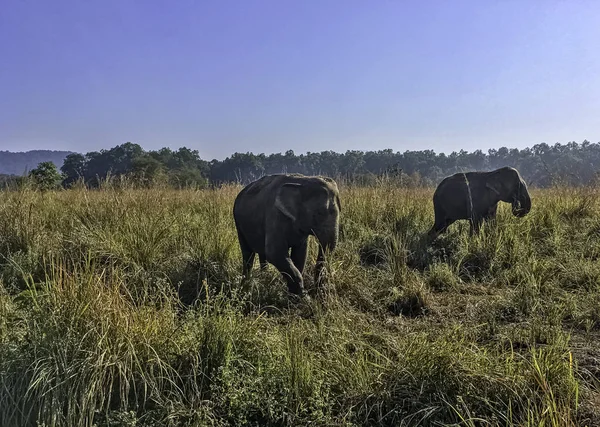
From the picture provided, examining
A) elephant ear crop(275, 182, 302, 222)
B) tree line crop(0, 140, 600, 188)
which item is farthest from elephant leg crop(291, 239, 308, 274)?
tree line crop(0, 140, 600, 188)

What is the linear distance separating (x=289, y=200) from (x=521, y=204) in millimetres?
4830

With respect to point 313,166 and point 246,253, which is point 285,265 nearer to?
point 246,253

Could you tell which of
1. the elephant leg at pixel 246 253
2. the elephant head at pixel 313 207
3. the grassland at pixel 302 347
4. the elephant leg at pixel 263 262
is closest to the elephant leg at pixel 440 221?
the grassland at pixel 302 347

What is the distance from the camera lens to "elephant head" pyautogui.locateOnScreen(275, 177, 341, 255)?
428 centimetres

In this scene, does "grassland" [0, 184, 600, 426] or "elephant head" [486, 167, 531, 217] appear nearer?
"grassland" [0, 184, 600, 426]

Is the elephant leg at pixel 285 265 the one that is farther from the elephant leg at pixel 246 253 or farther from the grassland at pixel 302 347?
the elephant leg at pixel 246 253

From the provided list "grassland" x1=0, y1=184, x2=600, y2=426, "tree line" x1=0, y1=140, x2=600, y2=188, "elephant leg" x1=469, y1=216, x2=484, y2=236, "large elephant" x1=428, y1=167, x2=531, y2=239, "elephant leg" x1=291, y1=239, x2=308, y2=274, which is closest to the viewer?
"grassland" x1=0, y1=184, x2=600, y2=426

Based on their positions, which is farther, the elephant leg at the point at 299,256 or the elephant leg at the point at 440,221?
the elephant leg at the point at 440,221

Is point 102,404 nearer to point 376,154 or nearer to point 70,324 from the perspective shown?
point 70,324

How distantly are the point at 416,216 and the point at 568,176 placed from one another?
4163 millimetres

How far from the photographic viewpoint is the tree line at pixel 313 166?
376 inches

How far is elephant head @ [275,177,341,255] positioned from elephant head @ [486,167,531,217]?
413 cm

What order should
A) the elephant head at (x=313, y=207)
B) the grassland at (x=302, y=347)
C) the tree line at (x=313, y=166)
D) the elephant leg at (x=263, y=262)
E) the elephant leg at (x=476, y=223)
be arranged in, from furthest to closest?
the tree line at (x=313, y=166) → the elephant leg at (x=476, y=223) → the elephant leg at (x=263, y=262) → the elephant head at (x=313, y=207) → the grassland at (x=302, y=347)

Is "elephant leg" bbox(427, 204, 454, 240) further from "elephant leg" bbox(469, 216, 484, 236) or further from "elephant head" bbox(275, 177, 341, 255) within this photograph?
"elephant head" bbox(275, 177, 341, 255)
